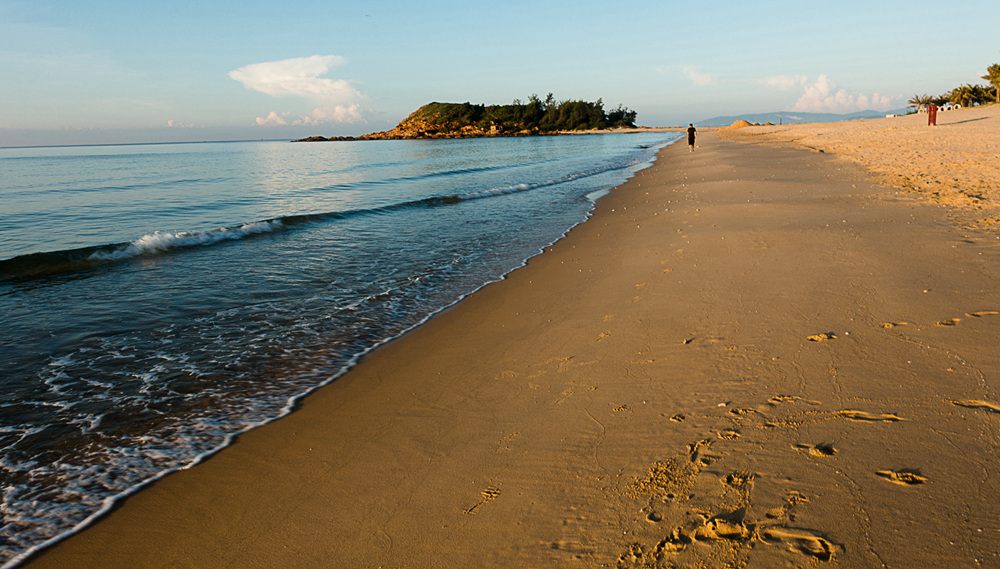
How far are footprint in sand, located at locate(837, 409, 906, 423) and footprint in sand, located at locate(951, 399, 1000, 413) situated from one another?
1.44 feet

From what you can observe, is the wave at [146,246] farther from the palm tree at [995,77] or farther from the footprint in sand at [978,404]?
the palm tree at [995,77]

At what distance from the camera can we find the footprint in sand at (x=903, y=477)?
2461 mm

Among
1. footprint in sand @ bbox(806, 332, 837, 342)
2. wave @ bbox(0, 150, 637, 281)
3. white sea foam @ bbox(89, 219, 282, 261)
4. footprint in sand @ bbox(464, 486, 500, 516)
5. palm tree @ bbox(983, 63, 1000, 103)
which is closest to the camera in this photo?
footprint in sand @ bbox(464, 486, 500, 516)

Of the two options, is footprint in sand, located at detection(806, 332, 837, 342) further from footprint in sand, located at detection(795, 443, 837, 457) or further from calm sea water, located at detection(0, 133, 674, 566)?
calm sea water, located at detection(0, 133, 674, 566)

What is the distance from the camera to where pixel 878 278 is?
18.2ft

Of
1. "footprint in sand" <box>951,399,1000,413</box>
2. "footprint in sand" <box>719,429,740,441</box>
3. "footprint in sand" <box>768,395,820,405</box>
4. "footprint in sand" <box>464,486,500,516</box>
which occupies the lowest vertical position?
"footprint in sand" <box>464,486,500,516</box>

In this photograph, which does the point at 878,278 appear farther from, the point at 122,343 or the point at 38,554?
the point at 122,343

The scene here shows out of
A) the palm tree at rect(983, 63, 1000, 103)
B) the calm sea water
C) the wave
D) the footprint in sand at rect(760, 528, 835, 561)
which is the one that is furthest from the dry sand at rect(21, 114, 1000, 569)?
the palm tree at rect(983, 63, 1000, 103)

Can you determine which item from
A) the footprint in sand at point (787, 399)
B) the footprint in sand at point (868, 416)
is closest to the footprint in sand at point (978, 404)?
the footprint in sand at point (868, 416)

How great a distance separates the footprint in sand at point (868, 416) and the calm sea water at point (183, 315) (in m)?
4.26

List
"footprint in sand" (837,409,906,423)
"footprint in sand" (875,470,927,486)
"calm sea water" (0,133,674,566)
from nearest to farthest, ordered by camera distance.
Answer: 1. "footprint in sand" (875,470,927,486)
2. "footprint in sand" (837,409,906,423)
3. "calm sea water" (0,133,674,566)

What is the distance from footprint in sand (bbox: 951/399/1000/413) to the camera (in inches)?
118

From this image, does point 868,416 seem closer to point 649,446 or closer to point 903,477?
point 903,477

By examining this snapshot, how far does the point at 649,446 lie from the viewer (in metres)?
3.07
